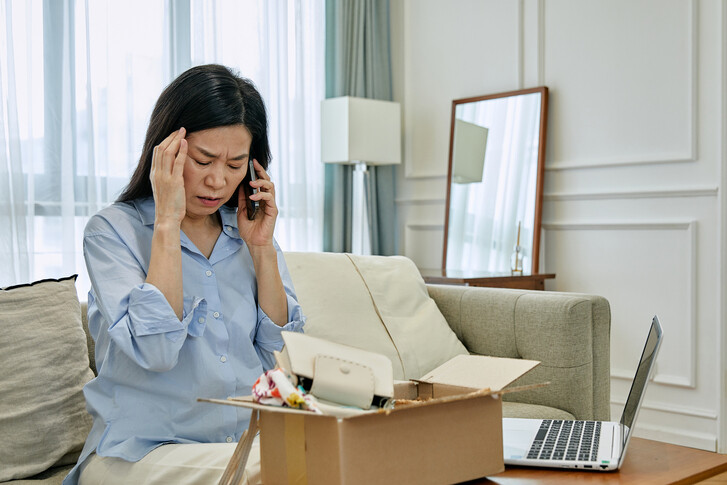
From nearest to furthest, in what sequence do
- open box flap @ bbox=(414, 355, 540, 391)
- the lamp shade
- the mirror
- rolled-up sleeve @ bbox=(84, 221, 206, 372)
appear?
open box flap @ bbox=(414, 355, 540, 391), rolled-up sleeve @ bbox=(84, 221, 206, 372), the mirror, the lamp shade

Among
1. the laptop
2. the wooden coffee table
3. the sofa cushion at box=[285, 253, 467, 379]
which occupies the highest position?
the sofa cushion at box=[285, 253, 467, 379]

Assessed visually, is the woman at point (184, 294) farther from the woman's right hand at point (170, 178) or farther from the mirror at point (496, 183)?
the mirror at point (496, 183)

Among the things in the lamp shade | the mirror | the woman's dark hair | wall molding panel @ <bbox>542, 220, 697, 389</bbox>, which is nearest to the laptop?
the woman's dark hair

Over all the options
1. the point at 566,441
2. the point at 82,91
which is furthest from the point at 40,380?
A: the point at 82,91

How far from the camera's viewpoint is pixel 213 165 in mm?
1332

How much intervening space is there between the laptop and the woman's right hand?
2.11ft

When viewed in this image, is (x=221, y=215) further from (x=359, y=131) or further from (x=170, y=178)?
(x=359, y=131)

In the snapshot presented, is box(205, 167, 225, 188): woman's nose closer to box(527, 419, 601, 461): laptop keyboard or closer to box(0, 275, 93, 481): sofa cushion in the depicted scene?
box(0, 275, 93, 481): sofa cushion

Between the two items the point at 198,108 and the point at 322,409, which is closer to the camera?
the point at 322,409

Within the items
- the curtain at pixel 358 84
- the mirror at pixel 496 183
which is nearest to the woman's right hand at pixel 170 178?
the mirror at pixel 496 183

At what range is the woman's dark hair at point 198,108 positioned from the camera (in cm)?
131

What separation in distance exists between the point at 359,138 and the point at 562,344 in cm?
191

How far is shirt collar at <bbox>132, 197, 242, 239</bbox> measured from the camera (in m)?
1.36

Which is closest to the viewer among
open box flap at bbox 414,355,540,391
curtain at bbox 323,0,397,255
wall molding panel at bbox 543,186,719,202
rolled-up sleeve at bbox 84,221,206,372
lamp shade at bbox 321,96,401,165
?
open box flap at bbox 414,355,540,391
